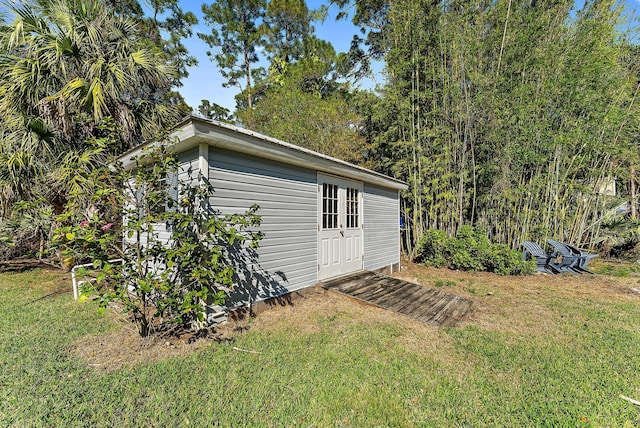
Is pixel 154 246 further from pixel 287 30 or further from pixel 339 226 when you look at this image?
pixel 287 30

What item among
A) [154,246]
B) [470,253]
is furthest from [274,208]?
[470,253]

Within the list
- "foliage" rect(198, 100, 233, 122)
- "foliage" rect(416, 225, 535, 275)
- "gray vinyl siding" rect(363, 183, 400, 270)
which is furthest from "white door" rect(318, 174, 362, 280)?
"foliage" rect(198, 100, 233, 122)

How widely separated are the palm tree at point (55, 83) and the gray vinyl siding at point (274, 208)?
271 centimetres

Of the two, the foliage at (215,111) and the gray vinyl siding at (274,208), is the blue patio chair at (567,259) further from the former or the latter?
the foliage at (215,111)

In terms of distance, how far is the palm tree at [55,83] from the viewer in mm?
4438

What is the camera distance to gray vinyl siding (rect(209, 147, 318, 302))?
3144 millimetres

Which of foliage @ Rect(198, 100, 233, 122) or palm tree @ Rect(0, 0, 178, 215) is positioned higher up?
foliage @ Rect(198, 100, 233, 122)

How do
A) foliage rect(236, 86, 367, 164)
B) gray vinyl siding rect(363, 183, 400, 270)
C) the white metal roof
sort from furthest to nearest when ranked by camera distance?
foliage rect(236, 86, 367, 164) → gray vinyl siding rect(363, 183, 400, 270) → the white metal roof

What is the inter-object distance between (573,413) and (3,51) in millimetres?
8924

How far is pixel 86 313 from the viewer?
3.60 metres

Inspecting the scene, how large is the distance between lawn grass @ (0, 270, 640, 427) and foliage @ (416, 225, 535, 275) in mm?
2234

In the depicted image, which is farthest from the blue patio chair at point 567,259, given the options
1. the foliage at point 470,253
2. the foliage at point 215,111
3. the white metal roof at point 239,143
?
the foliage at point 215,111

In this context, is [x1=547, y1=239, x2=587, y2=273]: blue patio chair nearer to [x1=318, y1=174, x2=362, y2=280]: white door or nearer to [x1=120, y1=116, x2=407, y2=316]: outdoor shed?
[x1=120, y1=116, x2=407, y2=316]: outdoor shed

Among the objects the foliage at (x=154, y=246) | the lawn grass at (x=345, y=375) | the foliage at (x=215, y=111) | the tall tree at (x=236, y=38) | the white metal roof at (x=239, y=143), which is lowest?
the lawn grass at (x=345, y=375)
